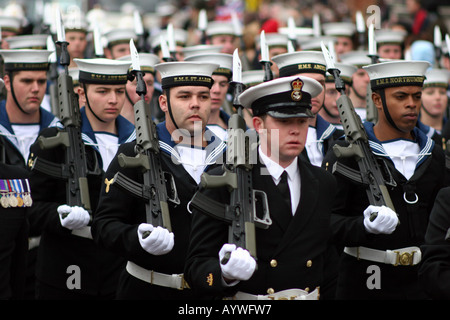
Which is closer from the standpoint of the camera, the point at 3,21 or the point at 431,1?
the point at 3,21

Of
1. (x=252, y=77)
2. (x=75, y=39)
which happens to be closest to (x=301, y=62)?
(x=252, y=77)

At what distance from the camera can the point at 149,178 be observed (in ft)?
19.8

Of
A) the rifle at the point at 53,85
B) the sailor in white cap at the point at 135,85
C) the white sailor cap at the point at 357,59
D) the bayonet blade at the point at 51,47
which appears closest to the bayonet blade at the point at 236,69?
the sailor in white cap at the point at 135,85

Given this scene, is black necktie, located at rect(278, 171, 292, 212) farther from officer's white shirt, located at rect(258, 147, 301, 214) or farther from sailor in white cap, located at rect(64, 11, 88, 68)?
sailor in white cap, located at rect(64, 11, 88, 68)

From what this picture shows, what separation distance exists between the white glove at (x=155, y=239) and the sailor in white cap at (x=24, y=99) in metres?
3.01

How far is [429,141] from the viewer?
23.1 ft

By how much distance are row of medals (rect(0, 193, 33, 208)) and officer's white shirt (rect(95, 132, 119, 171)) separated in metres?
1.76

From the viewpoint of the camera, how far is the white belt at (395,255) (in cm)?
661

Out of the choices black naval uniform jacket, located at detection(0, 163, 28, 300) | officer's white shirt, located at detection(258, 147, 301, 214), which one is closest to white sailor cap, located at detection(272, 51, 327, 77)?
officer's white shirt, located at detection(258, 147, 301, 214)

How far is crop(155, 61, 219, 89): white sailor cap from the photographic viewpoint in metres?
6.74

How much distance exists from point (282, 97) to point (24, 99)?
13.0 feet
